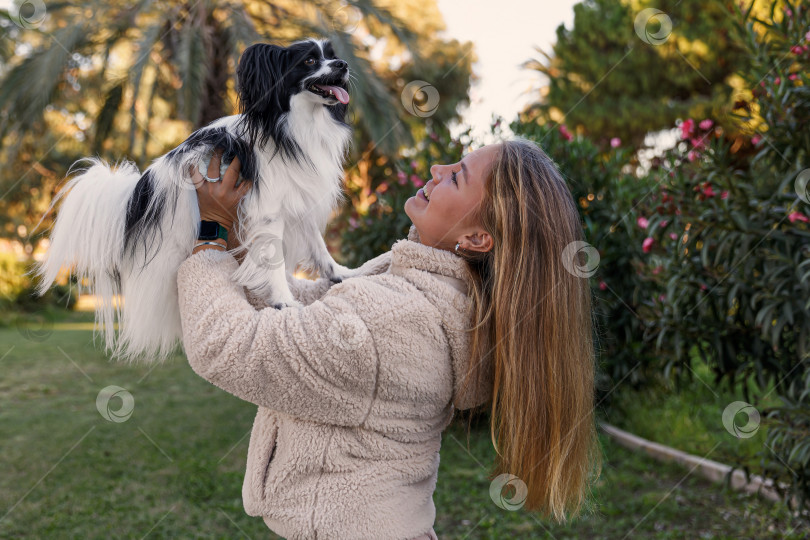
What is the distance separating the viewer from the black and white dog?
184cm

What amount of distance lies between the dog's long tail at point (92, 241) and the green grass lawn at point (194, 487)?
1947 mm

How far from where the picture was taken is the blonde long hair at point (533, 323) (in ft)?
5.04

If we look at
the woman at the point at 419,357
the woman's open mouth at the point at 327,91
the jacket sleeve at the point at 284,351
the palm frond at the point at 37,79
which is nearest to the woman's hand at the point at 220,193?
the woman at the point at 419,357

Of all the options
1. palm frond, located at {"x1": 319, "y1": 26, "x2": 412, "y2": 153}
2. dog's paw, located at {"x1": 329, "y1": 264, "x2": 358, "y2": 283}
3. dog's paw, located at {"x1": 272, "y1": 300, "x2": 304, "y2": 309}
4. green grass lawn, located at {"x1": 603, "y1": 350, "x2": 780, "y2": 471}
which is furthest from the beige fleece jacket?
palm frond, located at {"x1": 319, "y1": 26, "x2": 412, "y2": 153}

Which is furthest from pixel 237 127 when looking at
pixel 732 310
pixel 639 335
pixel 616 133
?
pixel 616 133

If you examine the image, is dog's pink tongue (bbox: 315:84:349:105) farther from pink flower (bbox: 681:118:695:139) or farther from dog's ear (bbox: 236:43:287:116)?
pink flower (bbox: 681:118:695:139)

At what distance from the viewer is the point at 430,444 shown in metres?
1.66

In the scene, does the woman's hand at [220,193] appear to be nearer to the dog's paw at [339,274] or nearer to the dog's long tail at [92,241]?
the dog's long tail at [92,241]

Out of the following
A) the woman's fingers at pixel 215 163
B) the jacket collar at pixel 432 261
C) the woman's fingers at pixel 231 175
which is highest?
the jacket collar at pixel 432 261

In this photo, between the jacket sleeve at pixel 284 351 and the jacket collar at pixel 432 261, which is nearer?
the jacket sleeve at pixel 284 351

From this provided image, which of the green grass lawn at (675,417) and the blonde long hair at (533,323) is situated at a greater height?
the blonde long hair at (533,323)

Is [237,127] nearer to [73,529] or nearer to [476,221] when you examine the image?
[476,221]

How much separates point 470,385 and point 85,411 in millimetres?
7546

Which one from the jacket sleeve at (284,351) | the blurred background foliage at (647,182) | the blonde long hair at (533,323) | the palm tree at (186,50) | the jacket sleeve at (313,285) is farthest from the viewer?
the palm tree at (186,50)
